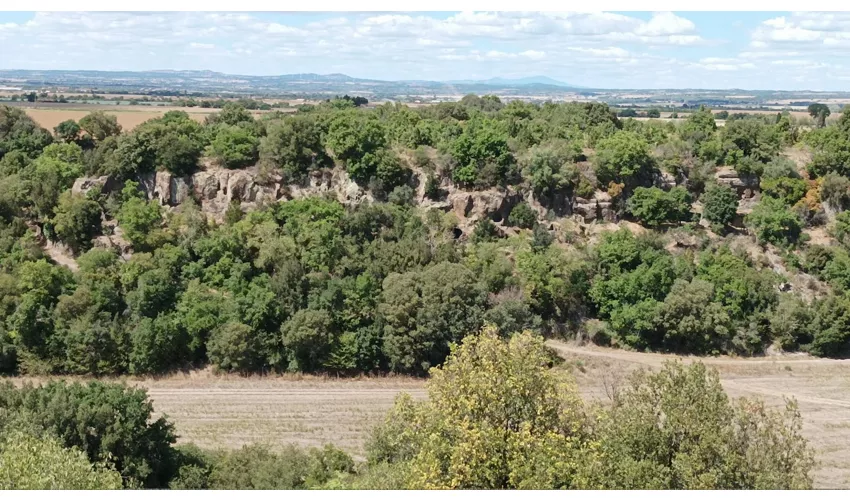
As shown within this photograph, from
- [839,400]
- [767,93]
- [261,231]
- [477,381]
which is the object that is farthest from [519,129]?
[767,93]

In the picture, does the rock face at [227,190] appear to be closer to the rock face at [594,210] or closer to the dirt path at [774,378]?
the rock face at [594,210]

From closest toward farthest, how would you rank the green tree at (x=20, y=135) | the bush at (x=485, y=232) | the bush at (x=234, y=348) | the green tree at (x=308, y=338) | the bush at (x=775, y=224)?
the green tree at (x=308, y=338) < the bush at (x=234, y=348) < the bush at (x=485, y=232) < the bush at (x=775, y=224) < the green tree at (x=20, y=135)

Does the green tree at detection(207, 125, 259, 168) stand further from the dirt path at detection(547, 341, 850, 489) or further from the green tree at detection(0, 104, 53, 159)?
the dirt path at detection(547, 341, 850, 489)

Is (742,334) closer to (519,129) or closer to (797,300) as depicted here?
(797,300)

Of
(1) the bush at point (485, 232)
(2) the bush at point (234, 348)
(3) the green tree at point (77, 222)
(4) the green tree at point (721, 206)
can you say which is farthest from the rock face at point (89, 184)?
(4) the green tree at point (721, 206)

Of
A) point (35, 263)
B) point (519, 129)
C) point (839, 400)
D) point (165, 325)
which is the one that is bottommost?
point (839, 400)

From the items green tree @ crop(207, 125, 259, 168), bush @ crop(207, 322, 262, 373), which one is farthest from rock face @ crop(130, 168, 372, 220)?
bush @ crop(207, 322, 262, 373)
